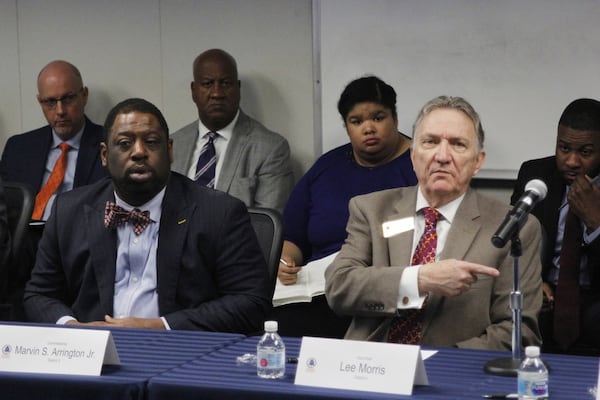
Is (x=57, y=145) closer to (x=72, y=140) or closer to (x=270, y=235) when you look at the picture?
(x=72, y=140)

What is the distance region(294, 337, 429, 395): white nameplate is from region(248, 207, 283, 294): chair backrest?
1.11m

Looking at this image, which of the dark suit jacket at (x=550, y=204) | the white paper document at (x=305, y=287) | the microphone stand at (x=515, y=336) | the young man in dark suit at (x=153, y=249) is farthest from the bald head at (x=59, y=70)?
the microphone stand at (x=515, y=336)

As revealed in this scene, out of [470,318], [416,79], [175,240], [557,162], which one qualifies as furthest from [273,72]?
[470,318]

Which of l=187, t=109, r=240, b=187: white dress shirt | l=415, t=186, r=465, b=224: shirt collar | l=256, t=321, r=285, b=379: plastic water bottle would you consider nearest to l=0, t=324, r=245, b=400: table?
l=256, t=321, r=285, b=379: plastic water bottle

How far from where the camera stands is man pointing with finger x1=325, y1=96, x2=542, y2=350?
297 centimetres

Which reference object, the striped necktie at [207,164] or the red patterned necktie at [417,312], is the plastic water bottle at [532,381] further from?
the striped necktie at [207,164]

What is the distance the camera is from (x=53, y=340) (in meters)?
2.51

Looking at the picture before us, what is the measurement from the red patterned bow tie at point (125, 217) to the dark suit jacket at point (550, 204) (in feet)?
5.00

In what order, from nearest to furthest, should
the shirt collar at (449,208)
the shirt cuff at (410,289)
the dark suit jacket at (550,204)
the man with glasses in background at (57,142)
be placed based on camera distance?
1. the shirt cuff at (410,289)
2. the shirt collar at (449,208)
3. the dark suit jacket at (550,204)
4. the man with glasses in background at (57,142)

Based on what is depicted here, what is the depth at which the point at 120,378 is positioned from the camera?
2398 millimetres

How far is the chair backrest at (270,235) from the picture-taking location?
350 centimetres

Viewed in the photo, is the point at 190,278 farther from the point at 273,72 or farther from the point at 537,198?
the point at 273,72

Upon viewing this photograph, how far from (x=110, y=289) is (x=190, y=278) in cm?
26

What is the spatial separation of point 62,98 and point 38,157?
0.33 m
